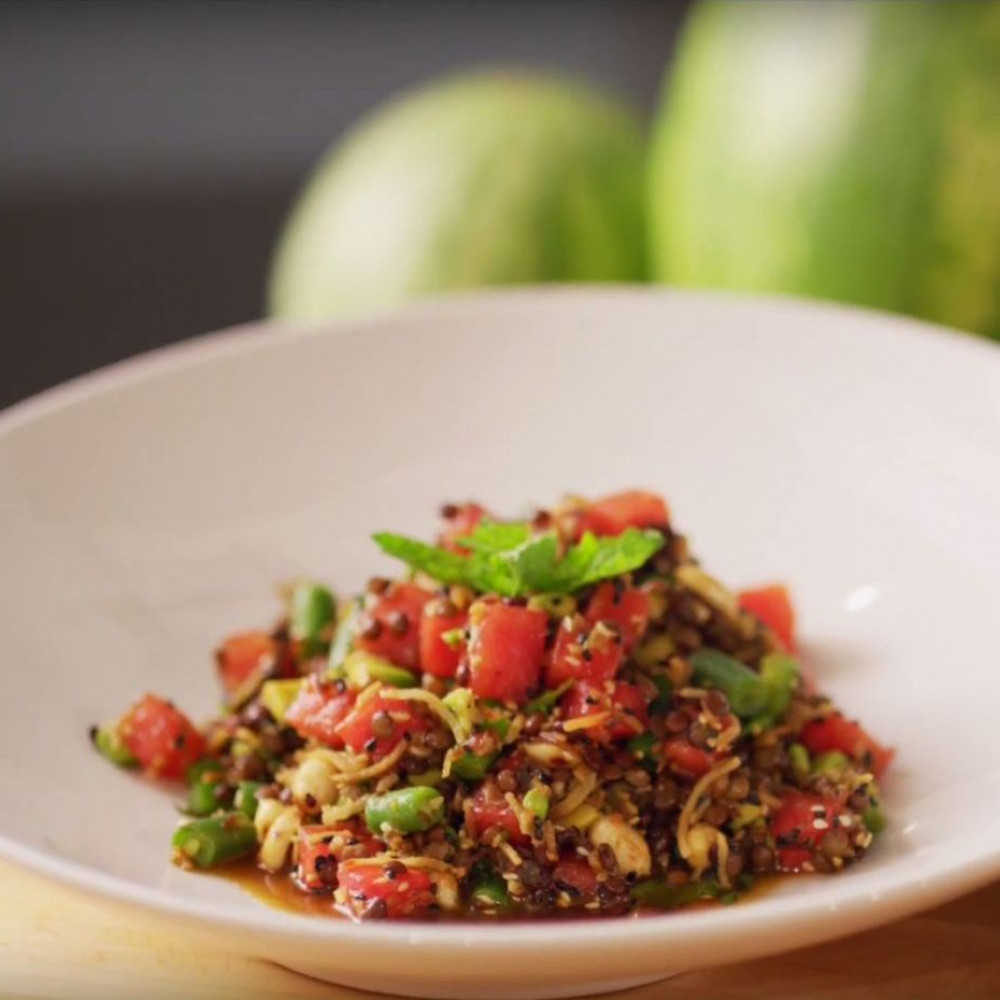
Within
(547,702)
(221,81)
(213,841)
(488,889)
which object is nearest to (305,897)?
(213,841)

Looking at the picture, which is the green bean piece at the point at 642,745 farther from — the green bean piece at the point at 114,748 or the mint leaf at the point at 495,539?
the green bean piece at the point at 114,748

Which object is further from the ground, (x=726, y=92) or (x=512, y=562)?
(x=726, y=92)

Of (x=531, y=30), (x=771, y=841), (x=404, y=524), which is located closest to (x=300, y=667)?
(x=404, y=524)

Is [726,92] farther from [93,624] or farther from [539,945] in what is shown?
[539,945]

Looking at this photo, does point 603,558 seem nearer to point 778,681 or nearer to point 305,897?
point 778,681

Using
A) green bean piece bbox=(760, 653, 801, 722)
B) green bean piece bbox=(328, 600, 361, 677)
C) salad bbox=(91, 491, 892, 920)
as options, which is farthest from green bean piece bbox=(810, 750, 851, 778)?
green bean piece bbox=(328, 600, 361, 677)

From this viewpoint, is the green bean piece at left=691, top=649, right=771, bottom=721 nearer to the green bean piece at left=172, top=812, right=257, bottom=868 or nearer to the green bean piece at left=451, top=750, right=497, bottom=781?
the green bean piece at left=451, top=750, right=497, bottom=781
